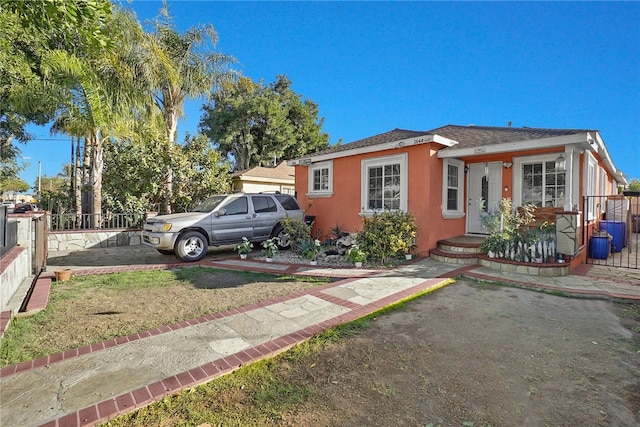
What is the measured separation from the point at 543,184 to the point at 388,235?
462 centimetres

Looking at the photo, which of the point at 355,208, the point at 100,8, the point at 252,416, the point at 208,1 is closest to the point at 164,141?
the point at 208,1

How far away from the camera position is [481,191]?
9.52 meters

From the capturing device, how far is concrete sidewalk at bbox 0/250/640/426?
236 centimetres

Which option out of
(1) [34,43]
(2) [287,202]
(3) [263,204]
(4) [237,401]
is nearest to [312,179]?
(2) [287,202]

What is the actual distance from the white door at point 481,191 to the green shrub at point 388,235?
109 inches

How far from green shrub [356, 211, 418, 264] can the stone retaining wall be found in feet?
27.9

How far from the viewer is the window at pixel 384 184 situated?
8935 millimetres

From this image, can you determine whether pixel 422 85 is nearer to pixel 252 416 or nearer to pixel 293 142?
pixel 293 142

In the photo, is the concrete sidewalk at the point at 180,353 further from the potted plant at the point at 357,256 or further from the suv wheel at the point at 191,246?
the suv wheel at the point at 191,246

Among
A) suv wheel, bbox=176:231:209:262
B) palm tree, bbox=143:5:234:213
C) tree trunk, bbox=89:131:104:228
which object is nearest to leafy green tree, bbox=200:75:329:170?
palm tree, bbox=143:5:234:213

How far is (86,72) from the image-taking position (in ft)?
29.9

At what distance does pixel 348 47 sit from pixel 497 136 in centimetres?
794

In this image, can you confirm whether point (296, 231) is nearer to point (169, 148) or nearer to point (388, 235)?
point (388, 235)

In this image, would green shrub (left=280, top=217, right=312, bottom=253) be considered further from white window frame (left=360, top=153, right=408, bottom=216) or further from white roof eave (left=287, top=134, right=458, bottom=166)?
white roof eave (left=287, top=134, right=458, bottom=166)
